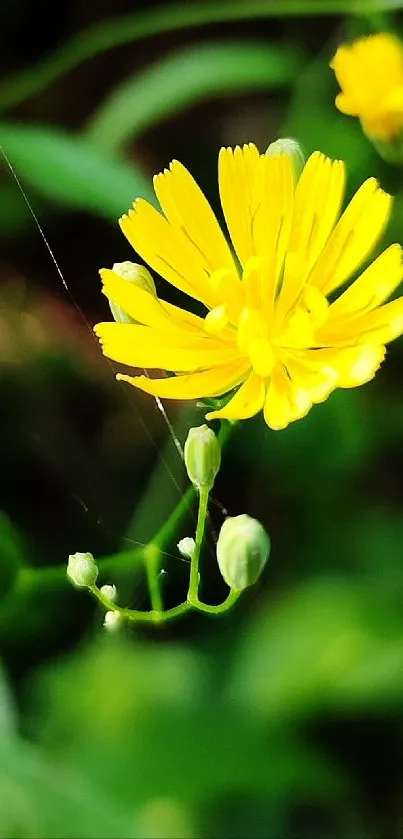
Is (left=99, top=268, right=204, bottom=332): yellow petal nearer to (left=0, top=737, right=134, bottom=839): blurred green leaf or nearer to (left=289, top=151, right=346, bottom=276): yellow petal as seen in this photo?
(left=289, top=151, right=346, bottom=276): yellow petal

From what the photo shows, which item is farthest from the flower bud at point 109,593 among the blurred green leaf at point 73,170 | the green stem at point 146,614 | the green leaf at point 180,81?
the green leaf at point 180,81

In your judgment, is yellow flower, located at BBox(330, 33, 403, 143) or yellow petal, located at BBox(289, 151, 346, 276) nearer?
yellow petal, located at BBox(289, 151, 346, 276)

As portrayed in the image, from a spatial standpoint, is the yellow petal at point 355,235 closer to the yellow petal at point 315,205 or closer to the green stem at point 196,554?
the yellow petal at point 315,205

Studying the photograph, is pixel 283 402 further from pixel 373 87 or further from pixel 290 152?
pixel 373 87

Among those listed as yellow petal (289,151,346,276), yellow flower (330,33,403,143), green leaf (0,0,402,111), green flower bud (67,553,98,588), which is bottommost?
green flower bud (67,553,98,588)

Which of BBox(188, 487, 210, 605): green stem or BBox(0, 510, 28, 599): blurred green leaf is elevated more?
BBox(0, 510, 28, 599): blurred green leaf

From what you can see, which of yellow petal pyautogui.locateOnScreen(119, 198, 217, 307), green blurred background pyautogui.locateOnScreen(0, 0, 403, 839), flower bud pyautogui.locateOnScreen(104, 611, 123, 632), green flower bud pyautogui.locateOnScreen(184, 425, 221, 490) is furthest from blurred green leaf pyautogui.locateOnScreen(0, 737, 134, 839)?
yellow petal pyautogui.locateOnScreen(119, 198, 217, 307)
